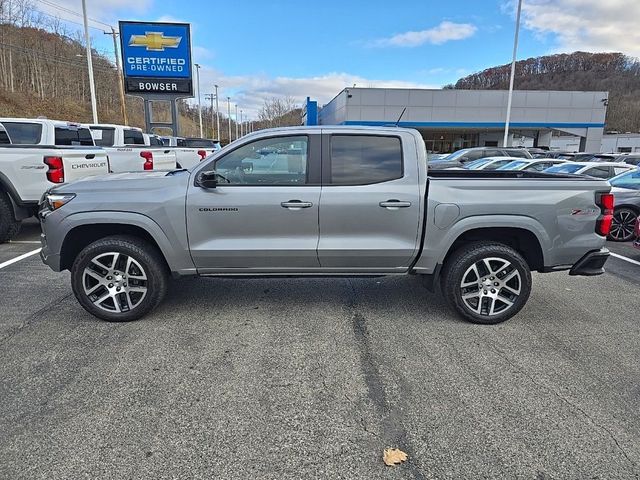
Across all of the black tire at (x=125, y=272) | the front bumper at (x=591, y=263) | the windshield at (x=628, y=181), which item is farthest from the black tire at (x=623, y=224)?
the black tire at (x=125, y=272)

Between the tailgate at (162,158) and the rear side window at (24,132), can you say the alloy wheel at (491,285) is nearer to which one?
the tailgate at (162,158)

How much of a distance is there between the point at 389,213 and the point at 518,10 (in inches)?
1067

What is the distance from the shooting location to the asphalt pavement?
2314 mm

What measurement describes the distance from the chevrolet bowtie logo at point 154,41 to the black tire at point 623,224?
18.2m

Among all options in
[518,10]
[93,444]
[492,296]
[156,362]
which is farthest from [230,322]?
[518,10]

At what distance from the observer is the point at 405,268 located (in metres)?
4.11

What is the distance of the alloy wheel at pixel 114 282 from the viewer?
3.97m

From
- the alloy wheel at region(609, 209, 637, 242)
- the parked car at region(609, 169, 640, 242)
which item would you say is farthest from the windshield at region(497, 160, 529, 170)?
the alloy wheel at region(609, 209, 637, 242)

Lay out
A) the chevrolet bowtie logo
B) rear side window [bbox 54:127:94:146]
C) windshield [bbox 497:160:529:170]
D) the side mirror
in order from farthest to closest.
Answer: the chevrolet bowtie logo, windshield [bbox 497:160:529:170], rear side window [bbox 54:127:94:146], the side mirror

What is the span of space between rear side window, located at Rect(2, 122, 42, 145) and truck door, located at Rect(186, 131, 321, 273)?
238 inches

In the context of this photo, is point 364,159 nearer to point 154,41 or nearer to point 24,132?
point 24,132

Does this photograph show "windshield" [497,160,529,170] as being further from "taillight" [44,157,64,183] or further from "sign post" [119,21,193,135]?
"sign post" [119,21,193,135]

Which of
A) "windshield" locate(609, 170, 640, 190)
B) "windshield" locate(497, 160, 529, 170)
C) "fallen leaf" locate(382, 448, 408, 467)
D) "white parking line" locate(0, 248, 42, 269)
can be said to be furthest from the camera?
"windshield" locate(497, 160, 529, 170)

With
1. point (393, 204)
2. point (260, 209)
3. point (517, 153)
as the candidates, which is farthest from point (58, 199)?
point (517, 153)
